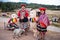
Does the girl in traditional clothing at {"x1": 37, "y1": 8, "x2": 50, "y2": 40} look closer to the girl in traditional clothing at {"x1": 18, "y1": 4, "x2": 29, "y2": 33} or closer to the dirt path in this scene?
the dirt path

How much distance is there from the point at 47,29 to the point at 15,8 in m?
0.42

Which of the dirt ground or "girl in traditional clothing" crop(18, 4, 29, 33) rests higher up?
"girl in traditional clothing" crop(18, 4, 29, 33)

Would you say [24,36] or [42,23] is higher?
[42,23]

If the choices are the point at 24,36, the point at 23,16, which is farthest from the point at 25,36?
the point at 23,16

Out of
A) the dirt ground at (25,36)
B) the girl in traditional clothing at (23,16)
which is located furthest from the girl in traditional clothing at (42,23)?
the girl in traditional clothing at (23,16)

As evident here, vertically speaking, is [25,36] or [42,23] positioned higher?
[42,23]

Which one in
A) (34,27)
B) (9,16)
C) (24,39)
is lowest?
(24,39)

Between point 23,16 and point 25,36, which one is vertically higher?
point 23,16

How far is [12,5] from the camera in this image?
195 centimetres

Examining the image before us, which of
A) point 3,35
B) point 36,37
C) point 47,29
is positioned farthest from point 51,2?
point 3,35

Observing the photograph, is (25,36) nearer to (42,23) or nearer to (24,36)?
(24,36)

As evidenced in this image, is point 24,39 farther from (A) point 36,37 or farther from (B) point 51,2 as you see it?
(B) point 51,2

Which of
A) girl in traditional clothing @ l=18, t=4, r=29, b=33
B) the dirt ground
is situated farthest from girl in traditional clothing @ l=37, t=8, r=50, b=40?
girl in traditional clothing @ l=18, t=4, r=29, b=33

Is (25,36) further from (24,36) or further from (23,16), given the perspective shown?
(23,16)
